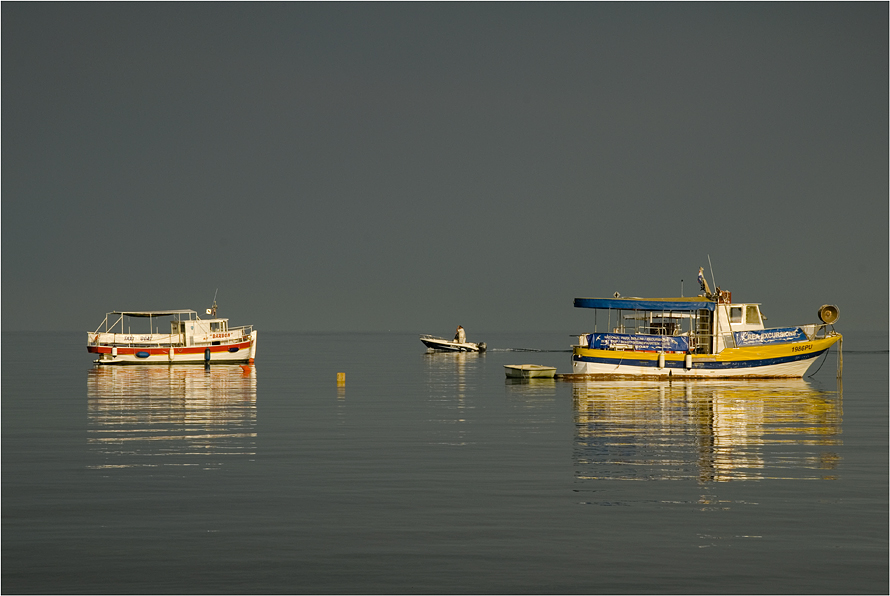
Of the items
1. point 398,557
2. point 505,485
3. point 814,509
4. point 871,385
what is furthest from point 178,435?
point 871,385

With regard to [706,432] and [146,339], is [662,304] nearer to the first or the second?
[706,432]

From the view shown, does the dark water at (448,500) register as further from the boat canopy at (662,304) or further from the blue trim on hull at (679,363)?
the blue trim on hull at (679,363)

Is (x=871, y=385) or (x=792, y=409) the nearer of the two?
(x=792, y=409)

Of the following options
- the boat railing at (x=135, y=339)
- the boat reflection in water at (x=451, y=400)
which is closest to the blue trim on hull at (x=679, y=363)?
the boat reflection in water at (x=451, y=400)

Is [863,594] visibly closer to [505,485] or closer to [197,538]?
[505,485]

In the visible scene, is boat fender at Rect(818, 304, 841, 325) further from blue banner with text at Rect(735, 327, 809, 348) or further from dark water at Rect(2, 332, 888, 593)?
dark water at Rect(2, 332, 888, 593)

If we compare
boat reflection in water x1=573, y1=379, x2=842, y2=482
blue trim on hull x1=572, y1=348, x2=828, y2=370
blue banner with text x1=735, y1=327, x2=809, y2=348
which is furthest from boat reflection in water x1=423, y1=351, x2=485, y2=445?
blue banner with text x1=735, y1=327, x2=809, y2=348

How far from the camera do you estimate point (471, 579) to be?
44.8ft

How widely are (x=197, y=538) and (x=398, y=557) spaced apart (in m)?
3.88

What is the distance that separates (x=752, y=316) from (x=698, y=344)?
347 cm

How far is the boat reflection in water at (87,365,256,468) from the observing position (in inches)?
1011

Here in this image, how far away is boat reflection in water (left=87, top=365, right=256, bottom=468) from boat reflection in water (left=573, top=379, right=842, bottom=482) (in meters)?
11.3

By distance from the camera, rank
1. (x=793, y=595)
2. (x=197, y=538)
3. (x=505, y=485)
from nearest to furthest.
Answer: (x=793, y=595), (x=197, y=538), (x=505, y=485)

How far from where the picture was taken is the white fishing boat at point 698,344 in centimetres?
5059
